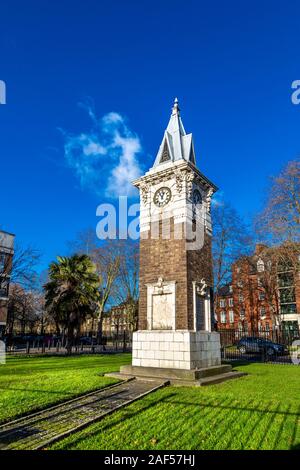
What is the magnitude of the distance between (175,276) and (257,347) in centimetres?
1377

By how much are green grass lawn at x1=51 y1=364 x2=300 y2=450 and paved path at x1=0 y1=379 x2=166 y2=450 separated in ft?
0.92

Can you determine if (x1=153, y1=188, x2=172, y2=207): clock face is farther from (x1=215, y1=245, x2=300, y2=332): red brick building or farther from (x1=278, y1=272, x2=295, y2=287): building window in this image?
(x1=278, y1=272, x2=295, y2=287): building window

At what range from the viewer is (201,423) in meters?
6.18

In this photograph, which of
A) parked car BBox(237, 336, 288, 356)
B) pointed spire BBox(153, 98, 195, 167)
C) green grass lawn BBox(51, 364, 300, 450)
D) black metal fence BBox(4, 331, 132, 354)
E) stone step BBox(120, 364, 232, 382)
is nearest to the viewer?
green grass lawn BBox(51, 364, 300, 450)

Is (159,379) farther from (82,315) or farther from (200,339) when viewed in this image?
(82,315)

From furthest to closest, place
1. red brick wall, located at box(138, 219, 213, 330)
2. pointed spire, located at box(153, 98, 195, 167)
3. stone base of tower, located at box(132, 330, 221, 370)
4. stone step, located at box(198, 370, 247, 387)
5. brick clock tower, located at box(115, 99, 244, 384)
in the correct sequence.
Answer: pointed spire, located at box(153, 98, 195, 167) < red brick wall, located at box(138, 219, 213, 330) < brick clock tower, located at box(115, 99, 244, 384) < stone base of tower, located at box(132, 330, 221, 370) < stone step, located at box(198, 370, 247, 387)

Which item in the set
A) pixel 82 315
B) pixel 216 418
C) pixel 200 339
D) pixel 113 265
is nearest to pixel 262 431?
pixel 216 418

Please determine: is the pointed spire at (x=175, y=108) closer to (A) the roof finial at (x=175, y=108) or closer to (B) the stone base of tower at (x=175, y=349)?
(A) the roof finial at (x=175, y=108)

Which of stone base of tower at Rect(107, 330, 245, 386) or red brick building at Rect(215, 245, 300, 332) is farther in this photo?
red brick building at Rect(215, 245, 300, 332)

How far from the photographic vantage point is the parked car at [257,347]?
22250 millimetres

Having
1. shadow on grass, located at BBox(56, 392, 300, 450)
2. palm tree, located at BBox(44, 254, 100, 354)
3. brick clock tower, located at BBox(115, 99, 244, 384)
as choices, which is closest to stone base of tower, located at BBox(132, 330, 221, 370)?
brick clock tower, located at BBox(115, 99, 244, 384)

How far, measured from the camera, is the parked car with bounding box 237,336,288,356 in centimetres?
2225

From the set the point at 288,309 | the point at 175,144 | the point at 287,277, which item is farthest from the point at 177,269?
the point at 288,309

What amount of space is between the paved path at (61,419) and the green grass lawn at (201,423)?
280 mm
